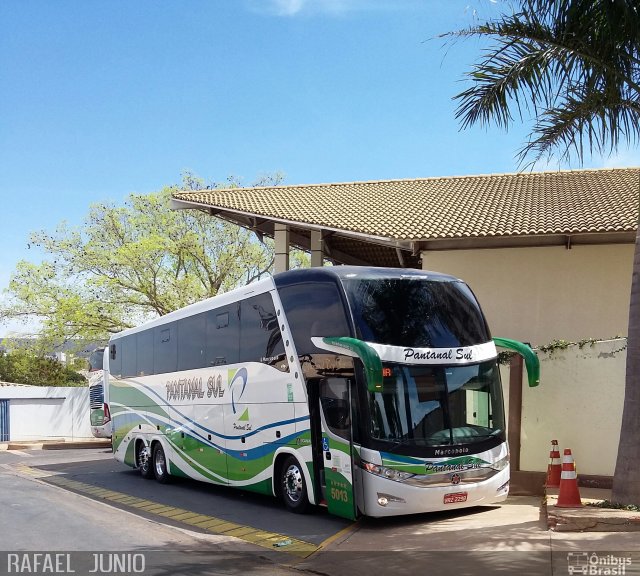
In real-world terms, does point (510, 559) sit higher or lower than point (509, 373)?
lower

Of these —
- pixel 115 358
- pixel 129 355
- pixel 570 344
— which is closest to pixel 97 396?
pixel 115 358

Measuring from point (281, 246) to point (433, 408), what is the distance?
13295 millimetres

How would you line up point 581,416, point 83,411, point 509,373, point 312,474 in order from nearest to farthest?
point 312,474, point 581,416, point 509,373, point 83,411

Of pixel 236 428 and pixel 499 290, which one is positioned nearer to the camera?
pixel 236 428

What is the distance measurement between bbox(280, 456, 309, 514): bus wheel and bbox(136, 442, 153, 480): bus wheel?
6580mm

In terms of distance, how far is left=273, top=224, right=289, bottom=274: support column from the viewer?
23328 mm

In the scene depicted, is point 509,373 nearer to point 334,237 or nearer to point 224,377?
point 224,377

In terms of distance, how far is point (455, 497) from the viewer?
10.8 meters

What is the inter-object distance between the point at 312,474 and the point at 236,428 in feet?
8.86

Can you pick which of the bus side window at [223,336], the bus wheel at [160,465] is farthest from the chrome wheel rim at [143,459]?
the bus side window at [223,336]

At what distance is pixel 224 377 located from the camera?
1435 cm

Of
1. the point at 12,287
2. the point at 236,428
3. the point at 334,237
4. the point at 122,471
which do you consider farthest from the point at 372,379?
the point at 12,287

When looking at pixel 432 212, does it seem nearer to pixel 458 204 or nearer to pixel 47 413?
pixel 458 204

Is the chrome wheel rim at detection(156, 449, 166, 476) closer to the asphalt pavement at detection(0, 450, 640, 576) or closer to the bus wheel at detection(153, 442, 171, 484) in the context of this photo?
the bus wheel at detection(153, 442, 171, 484)
